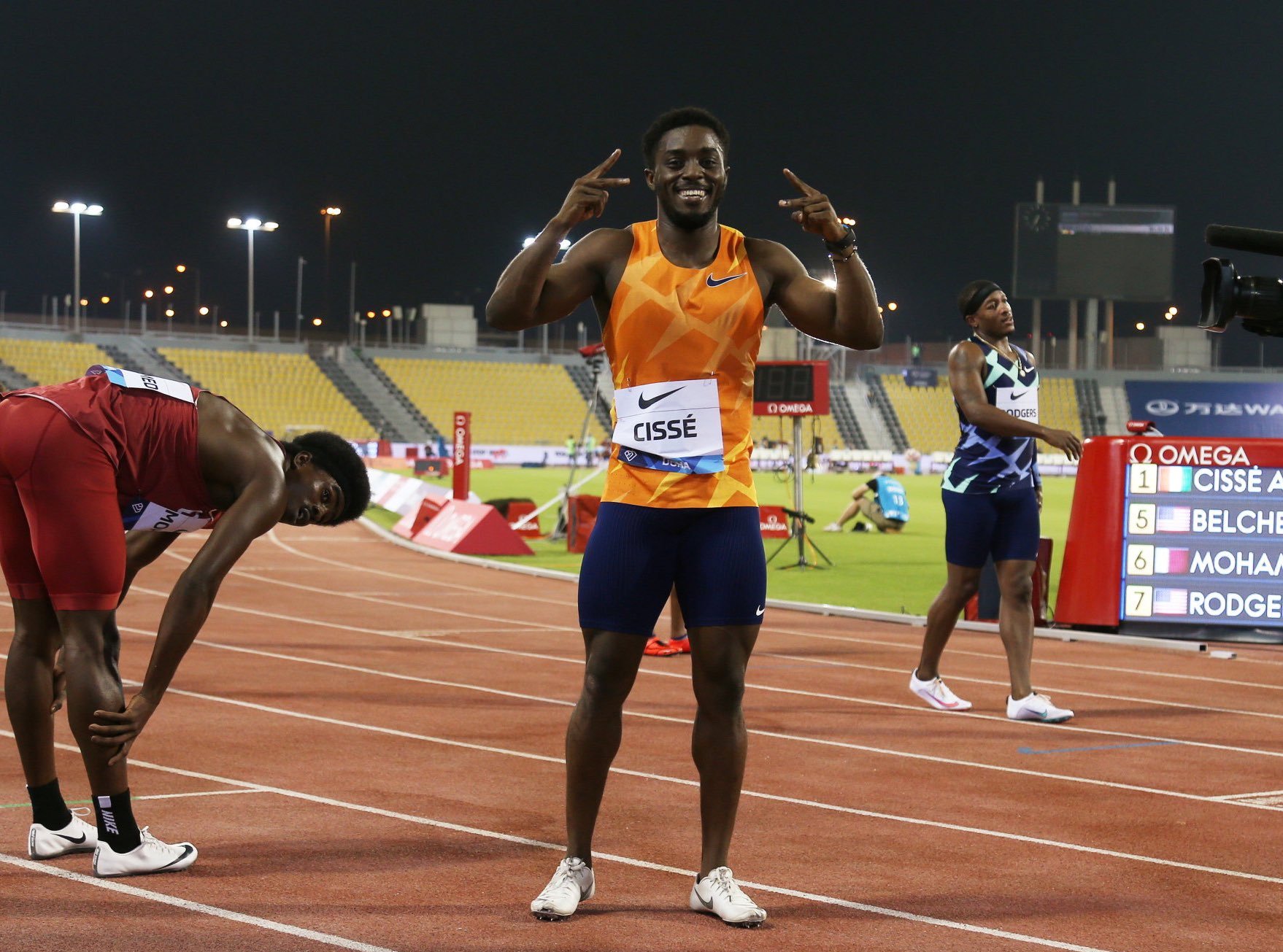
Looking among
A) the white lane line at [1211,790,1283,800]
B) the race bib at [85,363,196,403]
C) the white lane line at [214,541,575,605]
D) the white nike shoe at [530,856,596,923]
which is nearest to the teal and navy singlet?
the white lane line at [1211,790,1283,800]

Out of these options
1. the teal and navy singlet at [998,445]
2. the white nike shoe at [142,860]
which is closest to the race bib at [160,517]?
the white nike shoe at [142,860]

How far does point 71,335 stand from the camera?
191 ft

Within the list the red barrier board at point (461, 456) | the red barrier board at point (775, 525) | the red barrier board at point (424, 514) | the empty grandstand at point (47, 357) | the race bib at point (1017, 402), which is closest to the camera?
the race bib at point (1017, 402)

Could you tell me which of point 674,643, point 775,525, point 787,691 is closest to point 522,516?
point 775,525

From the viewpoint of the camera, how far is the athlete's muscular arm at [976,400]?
297 inches

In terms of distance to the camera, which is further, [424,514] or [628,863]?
[424,514]

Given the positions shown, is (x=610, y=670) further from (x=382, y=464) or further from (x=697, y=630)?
(x=382, y=464)

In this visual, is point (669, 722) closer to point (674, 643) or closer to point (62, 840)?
point (674, 643)

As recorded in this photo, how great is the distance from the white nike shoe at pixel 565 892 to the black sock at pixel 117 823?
118cm

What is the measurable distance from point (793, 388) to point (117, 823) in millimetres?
13857

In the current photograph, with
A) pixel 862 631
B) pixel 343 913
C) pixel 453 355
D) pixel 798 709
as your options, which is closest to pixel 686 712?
pixel 798 709

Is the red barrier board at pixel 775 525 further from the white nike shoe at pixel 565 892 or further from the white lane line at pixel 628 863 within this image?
the white nike shoe at pixel 565 892

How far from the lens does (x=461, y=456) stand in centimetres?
2461

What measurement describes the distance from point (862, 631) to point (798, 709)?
4027mm
